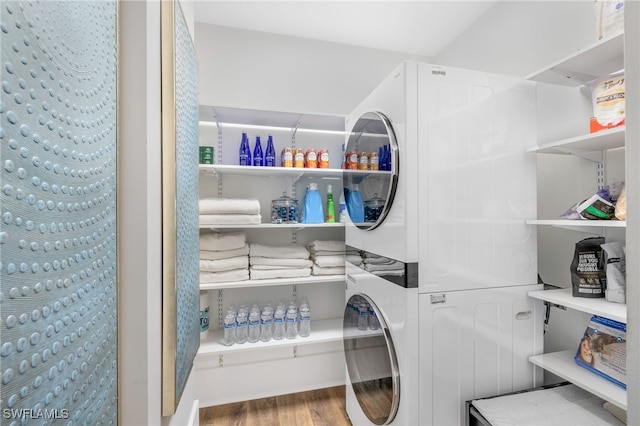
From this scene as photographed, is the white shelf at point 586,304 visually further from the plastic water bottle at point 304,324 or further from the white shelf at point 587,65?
the plastic water bottle at point 304,324

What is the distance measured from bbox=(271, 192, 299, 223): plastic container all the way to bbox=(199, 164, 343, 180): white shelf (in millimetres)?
208

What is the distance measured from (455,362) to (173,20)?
165cm

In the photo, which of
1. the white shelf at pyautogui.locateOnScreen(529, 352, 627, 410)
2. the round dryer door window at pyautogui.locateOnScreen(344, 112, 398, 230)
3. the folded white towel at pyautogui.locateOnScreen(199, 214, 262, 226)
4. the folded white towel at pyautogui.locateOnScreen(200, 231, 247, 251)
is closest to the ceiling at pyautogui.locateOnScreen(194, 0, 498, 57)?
the round dryer door window at pyautogui.locateOnScreen(344, 112, 398, 230)

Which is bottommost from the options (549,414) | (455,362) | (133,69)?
(549,414)

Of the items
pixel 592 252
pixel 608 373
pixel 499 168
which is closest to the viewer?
pixel 608 373

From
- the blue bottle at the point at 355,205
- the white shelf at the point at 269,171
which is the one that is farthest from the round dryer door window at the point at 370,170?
the white shelf at the point at 269,171

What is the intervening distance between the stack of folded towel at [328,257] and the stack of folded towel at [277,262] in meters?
0.07

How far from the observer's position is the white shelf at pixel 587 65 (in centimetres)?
108

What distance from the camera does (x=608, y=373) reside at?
114 centimetres

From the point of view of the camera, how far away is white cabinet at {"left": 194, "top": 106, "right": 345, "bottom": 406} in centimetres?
198

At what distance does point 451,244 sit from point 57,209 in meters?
1.29

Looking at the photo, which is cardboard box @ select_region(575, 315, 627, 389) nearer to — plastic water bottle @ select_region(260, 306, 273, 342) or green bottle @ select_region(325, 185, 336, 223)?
green bottle @ select_region(325, 185, 336, 223)

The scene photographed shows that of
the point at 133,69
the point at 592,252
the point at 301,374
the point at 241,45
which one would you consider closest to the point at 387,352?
the point at 592,252

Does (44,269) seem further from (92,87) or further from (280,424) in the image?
(280,424)
